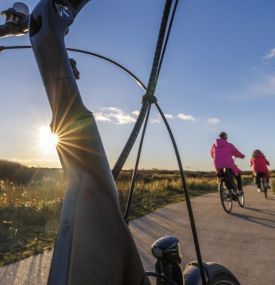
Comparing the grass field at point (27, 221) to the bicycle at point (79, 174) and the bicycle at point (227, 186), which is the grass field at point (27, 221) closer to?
the bicycle at point (227, 186)

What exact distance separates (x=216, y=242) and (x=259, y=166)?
434 inches

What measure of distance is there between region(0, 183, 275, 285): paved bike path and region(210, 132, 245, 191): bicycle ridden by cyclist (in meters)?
1.51

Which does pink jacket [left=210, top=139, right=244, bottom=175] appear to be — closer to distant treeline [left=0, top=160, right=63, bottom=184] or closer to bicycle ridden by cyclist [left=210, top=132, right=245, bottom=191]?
bicycle ridden by cyclist [left=210, top=132, right=245, bottom=191]

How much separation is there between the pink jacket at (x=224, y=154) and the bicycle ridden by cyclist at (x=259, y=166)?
538cm

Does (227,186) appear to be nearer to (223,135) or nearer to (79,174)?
(223,135)

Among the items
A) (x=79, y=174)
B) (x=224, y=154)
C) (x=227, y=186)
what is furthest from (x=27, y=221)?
(x=79, y=174)

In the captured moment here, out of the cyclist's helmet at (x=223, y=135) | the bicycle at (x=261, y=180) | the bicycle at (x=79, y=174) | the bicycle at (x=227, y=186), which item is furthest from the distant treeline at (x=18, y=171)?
the bicycle at (x=79, y=174)

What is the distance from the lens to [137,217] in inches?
340

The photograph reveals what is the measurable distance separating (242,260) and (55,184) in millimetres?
9911

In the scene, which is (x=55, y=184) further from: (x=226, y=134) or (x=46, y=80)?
(x=46, y=80)

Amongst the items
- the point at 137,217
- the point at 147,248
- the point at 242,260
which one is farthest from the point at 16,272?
the point at 137,217

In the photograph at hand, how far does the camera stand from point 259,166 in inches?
643

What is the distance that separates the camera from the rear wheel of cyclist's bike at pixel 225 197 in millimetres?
9953

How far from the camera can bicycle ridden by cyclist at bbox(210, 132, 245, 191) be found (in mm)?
11086
